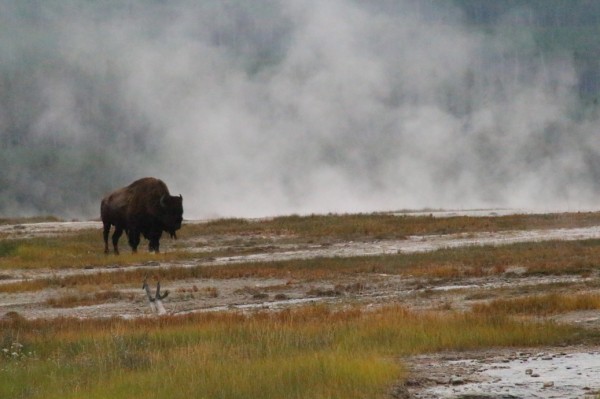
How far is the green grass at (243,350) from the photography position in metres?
10.2

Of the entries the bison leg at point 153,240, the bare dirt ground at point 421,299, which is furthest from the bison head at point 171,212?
the bare dirt ground at point 421,299

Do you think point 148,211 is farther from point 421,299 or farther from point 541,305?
point 541,305

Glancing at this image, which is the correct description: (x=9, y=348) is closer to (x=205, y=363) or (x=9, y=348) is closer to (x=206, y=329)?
(x=206, y=329)

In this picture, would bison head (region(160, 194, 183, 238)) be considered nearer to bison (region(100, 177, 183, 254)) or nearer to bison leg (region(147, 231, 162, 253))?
bison (region(100, 177, 183, 254))

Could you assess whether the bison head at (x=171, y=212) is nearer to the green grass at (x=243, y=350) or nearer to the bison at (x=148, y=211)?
the bison at (x=148, y=211)

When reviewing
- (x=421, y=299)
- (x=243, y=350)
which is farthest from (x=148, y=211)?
(x=243, y=350)

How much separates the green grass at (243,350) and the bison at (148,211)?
20.4 m

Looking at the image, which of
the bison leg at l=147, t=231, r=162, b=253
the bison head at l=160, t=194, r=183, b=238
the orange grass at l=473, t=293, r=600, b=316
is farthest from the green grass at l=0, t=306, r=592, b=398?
the bison leg at l=147, t=231, r=162, b=253

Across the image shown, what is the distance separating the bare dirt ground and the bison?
296 cm

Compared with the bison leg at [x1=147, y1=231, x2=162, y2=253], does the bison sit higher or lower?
higher

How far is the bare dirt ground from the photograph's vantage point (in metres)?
10.4

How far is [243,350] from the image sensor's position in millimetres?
12836

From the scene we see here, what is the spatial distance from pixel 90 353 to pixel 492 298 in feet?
31.2

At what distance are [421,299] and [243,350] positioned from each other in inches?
346
